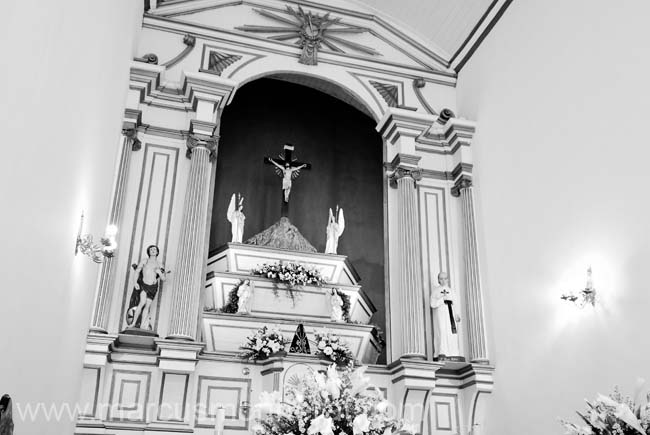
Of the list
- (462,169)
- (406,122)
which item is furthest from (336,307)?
(406,122)

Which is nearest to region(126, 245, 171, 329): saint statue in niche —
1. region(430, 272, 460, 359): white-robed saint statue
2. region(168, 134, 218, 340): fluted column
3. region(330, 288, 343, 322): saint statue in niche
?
region(168, 134, 218, 340): fluted column

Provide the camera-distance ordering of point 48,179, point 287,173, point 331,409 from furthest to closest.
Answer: point 287,173 < point 48,179 < point 331,409

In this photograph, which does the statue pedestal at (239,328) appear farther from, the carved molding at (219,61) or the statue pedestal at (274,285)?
the carved molding at (219,61)

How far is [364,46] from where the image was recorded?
34.0 ft

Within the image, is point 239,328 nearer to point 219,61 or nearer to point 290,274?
point 290,274

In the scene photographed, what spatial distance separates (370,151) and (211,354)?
5.30m

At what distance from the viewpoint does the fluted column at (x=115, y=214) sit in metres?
7.34

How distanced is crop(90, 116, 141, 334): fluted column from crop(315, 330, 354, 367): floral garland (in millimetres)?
2396

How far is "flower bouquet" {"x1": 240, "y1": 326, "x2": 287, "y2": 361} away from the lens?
7.67 meters

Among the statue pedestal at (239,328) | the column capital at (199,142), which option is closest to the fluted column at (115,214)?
the column capital at (199,142)

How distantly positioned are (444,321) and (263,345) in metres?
2.26

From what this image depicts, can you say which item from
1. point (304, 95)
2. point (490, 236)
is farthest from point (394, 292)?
point (304, 95)

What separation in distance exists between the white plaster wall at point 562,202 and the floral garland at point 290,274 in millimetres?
2213

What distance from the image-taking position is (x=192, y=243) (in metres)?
8.06
